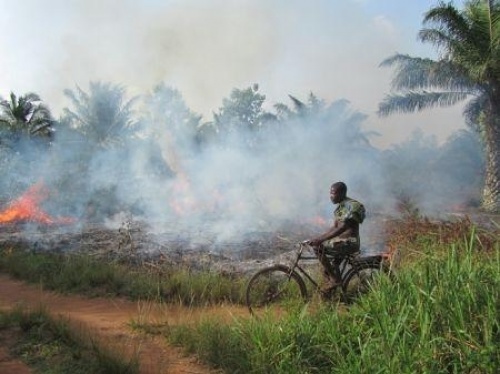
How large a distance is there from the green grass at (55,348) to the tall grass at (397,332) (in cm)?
85

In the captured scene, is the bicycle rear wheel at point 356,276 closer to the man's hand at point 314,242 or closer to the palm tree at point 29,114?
the man's hand at point 314,242

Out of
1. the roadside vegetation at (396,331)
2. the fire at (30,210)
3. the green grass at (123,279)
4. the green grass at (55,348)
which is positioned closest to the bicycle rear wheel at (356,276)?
the roadside vegetation at (396,331)

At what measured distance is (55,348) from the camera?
476 cm

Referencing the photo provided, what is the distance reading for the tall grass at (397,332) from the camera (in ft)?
10.6

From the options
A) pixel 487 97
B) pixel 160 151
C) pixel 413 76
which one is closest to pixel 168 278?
pixel 160 151

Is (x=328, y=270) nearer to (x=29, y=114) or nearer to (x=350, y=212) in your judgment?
(x=350, y=212)

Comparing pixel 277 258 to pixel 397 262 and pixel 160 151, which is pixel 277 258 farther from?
pixel 160 151

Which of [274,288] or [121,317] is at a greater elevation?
Result: [274,288]

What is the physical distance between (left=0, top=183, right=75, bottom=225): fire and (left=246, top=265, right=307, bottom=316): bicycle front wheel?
9.67 metres

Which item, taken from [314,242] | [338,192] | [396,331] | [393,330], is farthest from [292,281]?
[396,331]

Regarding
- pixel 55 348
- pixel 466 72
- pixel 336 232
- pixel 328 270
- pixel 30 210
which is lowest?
pixel 55 348

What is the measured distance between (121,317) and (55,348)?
159 cm

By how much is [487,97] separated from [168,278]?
45.7 ft

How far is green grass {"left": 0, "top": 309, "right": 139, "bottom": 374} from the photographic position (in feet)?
14.0
